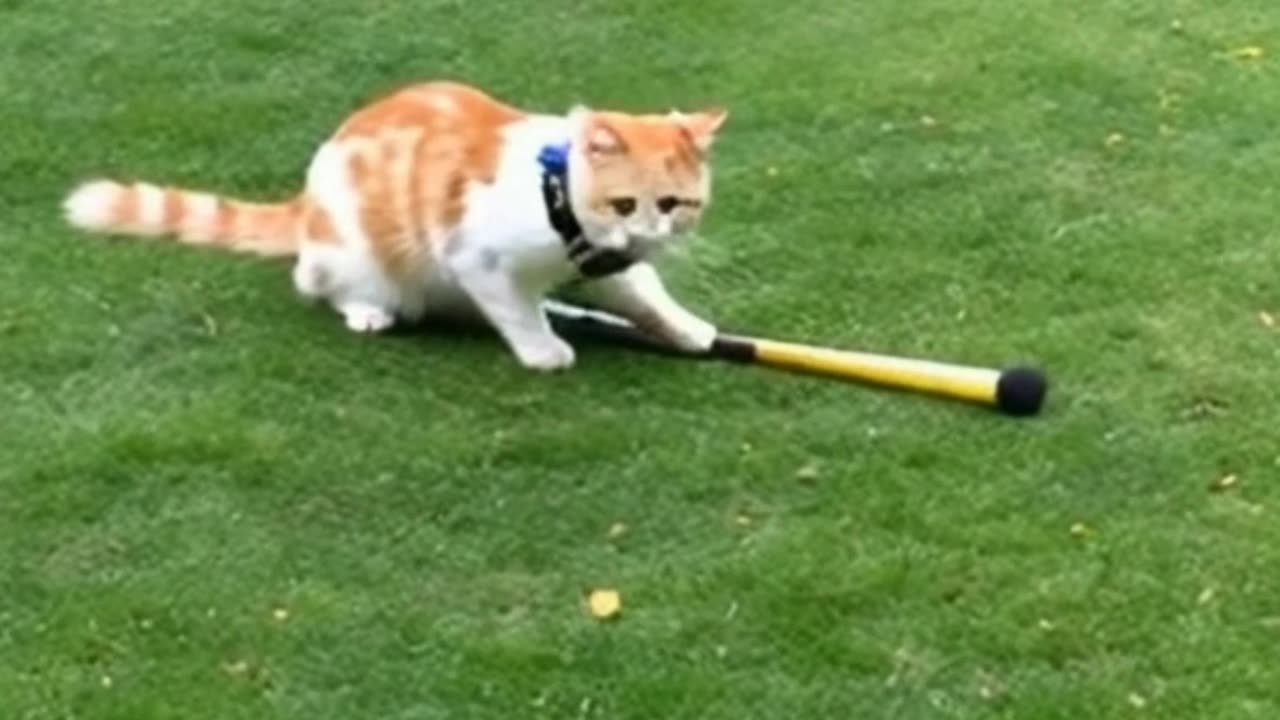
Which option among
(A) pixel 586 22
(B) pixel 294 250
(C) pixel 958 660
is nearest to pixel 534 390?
(B) pixel 294 250

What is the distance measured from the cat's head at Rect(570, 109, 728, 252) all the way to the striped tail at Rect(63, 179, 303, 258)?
606mm

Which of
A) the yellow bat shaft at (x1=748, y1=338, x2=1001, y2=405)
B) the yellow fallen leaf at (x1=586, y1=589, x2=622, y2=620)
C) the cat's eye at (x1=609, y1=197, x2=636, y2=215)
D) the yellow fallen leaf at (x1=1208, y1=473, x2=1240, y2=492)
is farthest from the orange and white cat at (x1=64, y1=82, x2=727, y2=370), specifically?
the yellow fallen leaf at (x1=1208, y1=473, x2=1240, y2=492)

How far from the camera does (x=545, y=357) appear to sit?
13.7 ft

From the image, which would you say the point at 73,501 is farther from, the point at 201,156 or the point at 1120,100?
the point at 1120,100

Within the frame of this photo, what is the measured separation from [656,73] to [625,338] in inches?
49.2

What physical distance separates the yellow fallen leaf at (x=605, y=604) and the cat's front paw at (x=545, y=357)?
0.67 m

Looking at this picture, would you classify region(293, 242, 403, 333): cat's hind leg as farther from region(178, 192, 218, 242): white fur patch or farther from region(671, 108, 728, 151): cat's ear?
region(671, 108, 728, 151): cat's ear

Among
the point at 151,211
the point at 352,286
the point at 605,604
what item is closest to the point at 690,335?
the point at 352,286

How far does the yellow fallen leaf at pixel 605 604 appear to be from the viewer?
11.5ft

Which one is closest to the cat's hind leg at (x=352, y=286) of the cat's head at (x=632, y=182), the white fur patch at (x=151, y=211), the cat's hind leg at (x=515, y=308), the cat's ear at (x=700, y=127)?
the cat's hind leg at (x=515, y=308)

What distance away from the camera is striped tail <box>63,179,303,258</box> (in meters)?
4.46

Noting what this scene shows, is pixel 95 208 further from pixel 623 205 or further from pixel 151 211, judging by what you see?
pixel 623 205

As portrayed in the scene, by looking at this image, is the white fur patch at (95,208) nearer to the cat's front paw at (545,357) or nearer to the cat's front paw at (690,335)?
the cat's front paw at (545,357)

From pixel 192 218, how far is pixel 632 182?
2.77 feet
